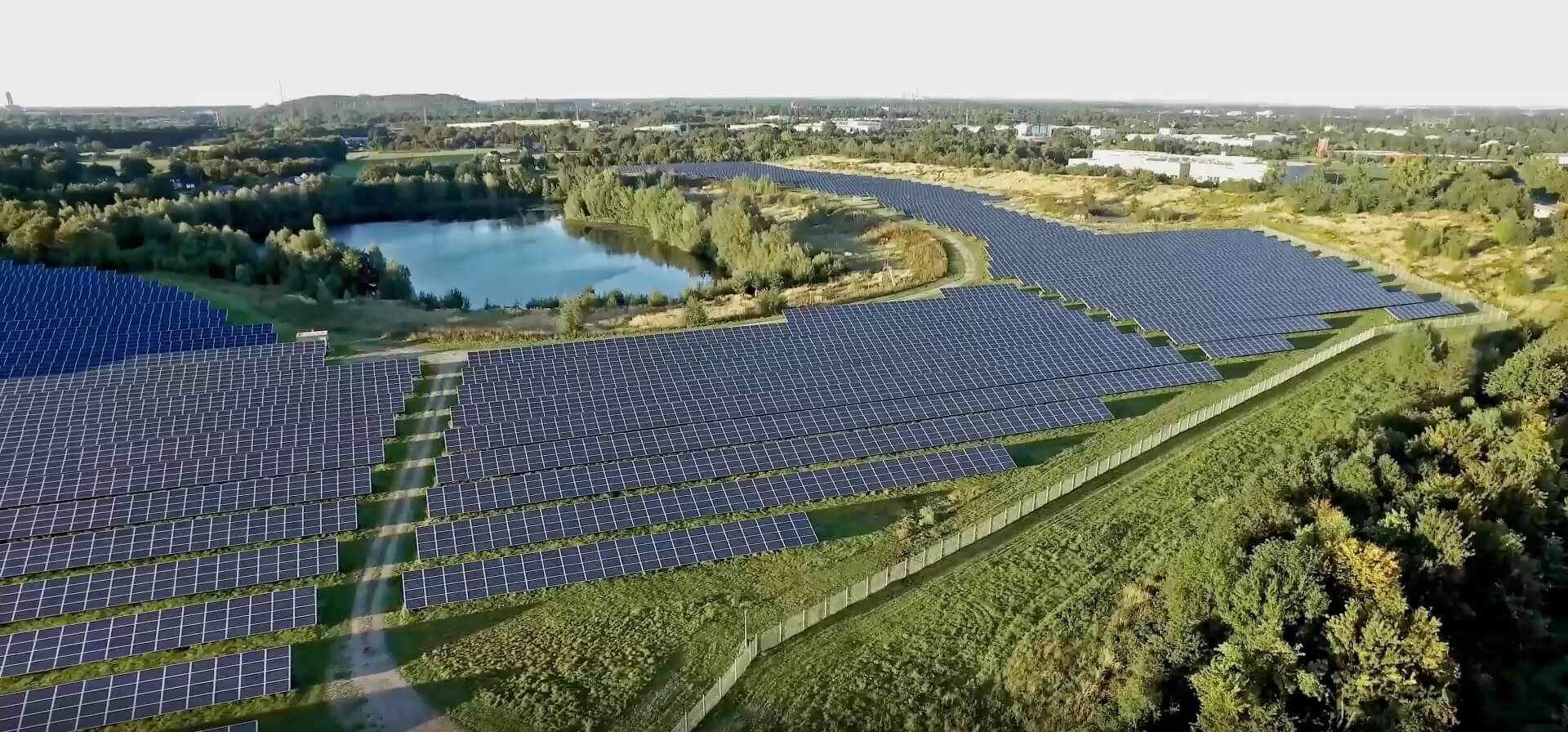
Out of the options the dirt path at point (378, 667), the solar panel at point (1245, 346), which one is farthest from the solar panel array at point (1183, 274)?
the dirt path at point (378, 667)

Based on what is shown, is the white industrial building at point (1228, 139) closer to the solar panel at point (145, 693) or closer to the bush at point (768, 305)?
the bush at point (768, 305)

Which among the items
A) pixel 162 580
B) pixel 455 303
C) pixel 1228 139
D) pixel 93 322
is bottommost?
pixel 162 580

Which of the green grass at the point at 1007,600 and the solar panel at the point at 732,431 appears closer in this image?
the green grass at the point at 1007,600

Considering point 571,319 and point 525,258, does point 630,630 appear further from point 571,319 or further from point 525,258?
point 525,258

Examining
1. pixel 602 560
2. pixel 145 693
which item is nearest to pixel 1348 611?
pixel 602 560

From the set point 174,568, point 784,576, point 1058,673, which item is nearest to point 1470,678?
point 1058,673

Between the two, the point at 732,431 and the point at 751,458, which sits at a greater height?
the point at 732,431

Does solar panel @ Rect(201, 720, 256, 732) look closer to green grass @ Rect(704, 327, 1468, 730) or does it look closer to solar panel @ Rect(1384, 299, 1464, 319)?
green grass @ Rect(704, 327, 1468, 730)
